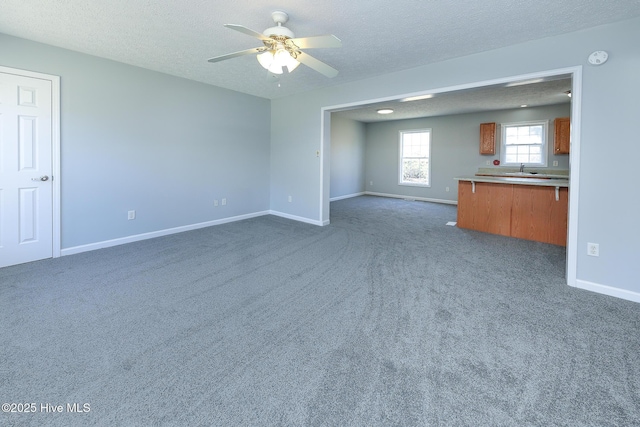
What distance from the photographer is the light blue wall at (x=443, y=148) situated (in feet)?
22.5

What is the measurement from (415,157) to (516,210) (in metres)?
4.31

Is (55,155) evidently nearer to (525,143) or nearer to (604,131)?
(604,131)

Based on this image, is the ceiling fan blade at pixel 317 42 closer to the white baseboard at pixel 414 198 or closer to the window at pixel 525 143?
the window at pixel 525 143

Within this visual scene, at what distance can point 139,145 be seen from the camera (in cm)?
424

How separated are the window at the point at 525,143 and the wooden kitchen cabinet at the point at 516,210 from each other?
2.81m

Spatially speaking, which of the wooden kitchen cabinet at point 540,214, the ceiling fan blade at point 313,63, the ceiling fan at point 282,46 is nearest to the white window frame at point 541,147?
the wooden kitchen cabinet at point 540,214

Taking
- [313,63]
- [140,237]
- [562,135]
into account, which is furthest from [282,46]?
[562,135]

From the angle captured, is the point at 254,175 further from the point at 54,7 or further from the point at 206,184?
the point at 54,7

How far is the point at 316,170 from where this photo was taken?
5.42 m

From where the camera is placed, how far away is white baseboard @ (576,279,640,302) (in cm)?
262

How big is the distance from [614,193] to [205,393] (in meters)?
3.53

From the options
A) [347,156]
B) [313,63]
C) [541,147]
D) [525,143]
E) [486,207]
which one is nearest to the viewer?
[313,63]

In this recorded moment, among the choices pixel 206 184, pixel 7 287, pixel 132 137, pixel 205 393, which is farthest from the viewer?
pixel 206 184

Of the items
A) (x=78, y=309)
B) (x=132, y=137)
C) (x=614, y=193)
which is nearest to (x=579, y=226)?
(x=614, y=193)
